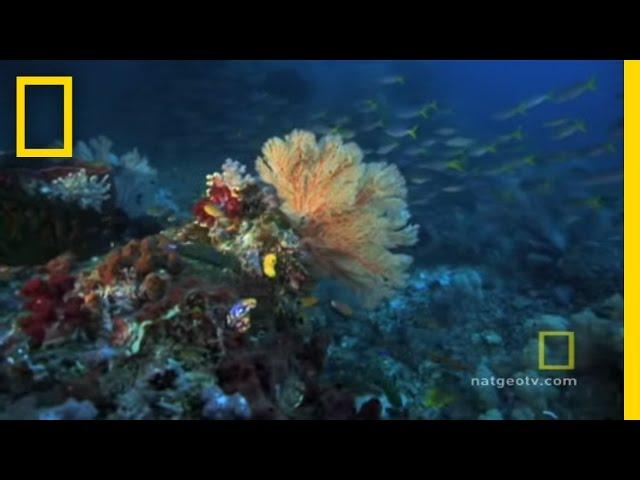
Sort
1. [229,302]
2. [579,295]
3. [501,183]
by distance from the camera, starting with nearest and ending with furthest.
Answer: [229,302], [579,295], [501,183]

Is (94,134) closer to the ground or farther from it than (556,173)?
farther from it

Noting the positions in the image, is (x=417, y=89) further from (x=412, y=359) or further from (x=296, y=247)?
(x=296, y=247)

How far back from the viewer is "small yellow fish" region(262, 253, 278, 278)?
484 centimetres

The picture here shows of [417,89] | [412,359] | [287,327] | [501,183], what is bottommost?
[412,359]

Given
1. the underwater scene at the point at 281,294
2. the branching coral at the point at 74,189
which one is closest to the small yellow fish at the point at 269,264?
the underwater scene at the point at 281,294

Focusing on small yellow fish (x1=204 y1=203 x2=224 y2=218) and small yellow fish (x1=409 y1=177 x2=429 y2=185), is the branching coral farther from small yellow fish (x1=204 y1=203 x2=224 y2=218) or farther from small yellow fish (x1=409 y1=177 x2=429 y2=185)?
small yellow fish (x1=409 y1=177 x2=429 y2=185)

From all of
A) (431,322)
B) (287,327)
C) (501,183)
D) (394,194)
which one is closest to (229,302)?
(287,327)

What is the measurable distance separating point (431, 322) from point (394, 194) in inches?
173

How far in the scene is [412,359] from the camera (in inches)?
307

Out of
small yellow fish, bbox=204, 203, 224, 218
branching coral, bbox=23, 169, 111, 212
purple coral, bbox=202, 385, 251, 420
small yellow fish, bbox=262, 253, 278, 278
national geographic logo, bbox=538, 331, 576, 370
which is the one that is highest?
branching coral, bbox=23, 169, 111, 212

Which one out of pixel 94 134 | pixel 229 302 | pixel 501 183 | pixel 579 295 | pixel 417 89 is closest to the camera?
pixel 229 302

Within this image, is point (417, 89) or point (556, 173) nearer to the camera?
point (556, 173)

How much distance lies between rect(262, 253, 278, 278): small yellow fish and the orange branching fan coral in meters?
0.60

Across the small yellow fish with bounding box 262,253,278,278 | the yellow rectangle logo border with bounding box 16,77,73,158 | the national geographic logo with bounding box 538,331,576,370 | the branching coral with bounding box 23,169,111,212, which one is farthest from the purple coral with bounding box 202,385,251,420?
the branching coral with bounding box 23,169,111,212
